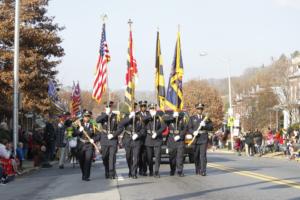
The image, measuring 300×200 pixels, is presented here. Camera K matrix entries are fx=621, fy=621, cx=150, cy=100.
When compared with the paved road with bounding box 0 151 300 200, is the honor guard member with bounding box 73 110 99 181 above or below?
above

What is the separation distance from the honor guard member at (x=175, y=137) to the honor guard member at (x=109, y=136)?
1.64 m

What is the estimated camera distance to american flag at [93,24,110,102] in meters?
27.9

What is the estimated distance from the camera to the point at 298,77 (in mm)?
69312

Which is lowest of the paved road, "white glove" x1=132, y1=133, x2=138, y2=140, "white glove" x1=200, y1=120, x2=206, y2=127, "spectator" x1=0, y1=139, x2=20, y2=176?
the paved road

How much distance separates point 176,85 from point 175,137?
189 inches

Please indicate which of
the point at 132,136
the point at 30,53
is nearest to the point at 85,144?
the point at 132,136

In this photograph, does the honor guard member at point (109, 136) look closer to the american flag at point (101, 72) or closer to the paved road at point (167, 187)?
the paved road at point (167, 187)

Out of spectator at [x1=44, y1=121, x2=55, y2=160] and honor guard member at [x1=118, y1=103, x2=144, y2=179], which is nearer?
honor guard member at [x1=118, y1=103, x2=144, y2=179]

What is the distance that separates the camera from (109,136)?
17.3 m

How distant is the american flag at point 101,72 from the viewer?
27.9 m

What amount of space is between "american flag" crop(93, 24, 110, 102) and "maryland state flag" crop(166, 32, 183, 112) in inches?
204

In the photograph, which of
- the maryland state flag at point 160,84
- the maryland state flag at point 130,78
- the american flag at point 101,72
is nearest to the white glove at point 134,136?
the maryland state flag at point 130,78

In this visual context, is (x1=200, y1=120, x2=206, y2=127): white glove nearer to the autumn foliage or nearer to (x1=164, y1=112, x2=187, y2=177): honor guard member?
(x1=164, y1=112, x2=187, y2=177): honor guard member

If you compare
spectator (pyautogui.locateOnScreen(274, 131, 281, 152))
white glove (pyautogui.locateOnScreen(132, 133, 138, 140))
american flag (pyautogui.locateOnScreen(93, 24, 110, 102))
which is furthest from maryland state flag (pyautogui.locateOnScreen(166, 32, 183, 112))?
spectator (pyautogui.locateOnScreen(274, 131, 281, 152))
